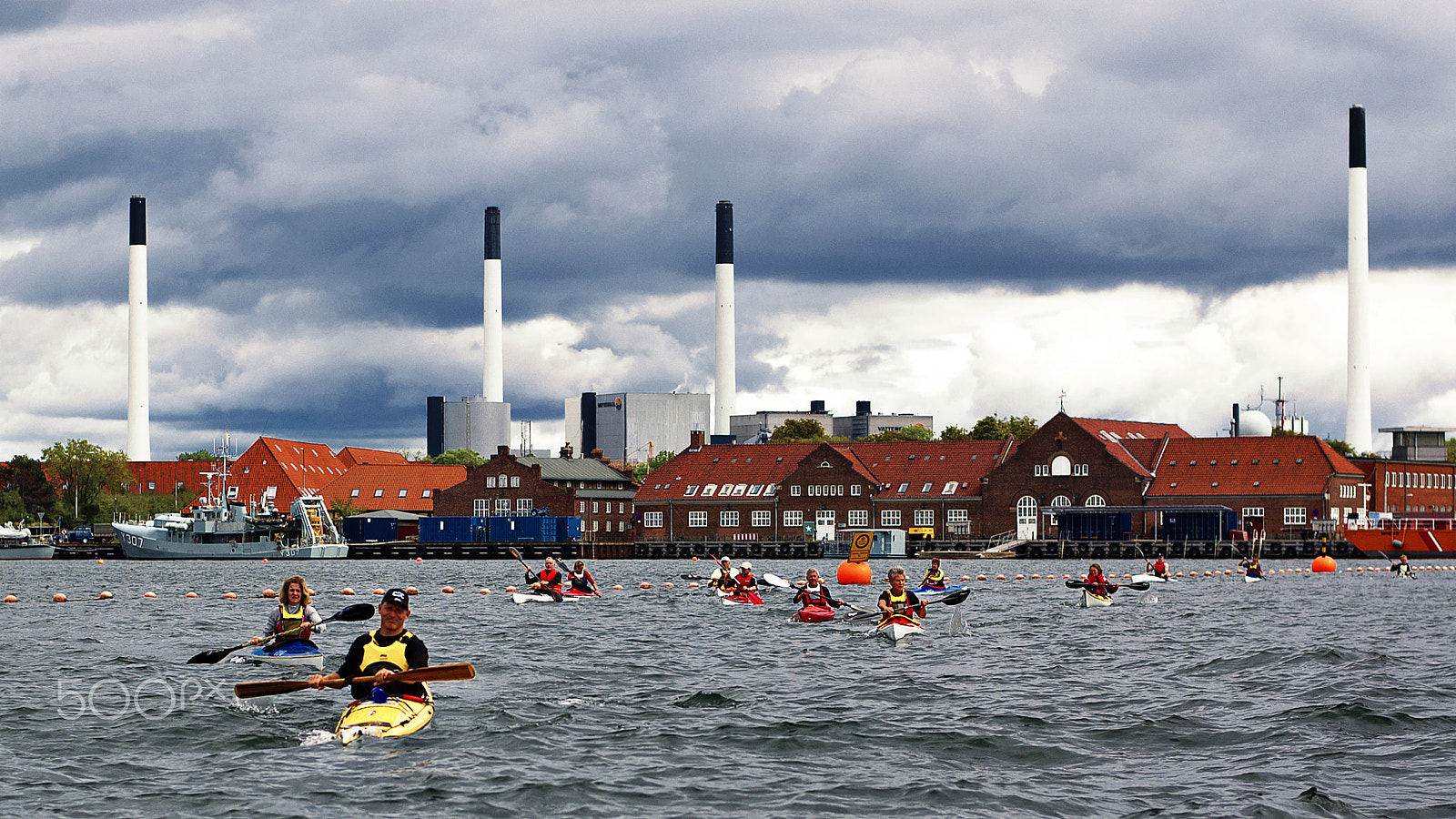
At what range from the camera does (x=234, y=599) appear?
197 ft

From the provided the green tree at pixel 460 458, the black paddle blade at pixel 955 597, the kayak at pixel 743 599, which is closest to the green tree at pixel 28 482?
the green tree at pixel 460 458

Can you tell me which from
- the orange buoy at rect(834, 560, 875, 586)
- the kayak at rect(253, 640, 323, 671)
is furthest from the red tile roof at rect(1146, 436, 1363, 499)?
the kayak at rect(253, 640, 323, 671)

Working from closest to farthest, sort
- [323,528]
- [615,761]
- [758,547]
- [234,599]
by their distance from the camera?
[615,761]
[234,599]
[758,547]
[323,528]

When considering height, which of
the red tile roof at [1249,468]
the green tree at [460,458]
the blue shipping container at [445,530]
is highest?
the green tree at [460,458]

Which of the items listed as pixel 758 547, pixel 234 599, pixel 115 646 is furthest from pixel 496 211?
pixel 115 646

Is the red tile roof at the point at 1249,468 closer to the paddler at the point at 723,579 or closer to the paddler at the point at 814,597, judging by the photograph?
the paddler at the point at 723,579

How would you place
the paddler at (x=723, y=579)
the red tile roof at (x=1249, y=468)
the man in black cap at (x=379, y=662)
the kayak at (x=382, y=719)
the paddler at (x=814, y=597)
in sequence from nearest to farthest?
the kayak at (x=382, y=719), the man in black cap at (x=379, y=662), the paddler at (x=814, y=597), the paddler at (x=723, y=579), the red tile roof at (x=1249, y=468)

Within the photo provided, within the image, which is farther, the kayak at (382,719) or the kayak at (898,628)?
the kayak at (898,628)

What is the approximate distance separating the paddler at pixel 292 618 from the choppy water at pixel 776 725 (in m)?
0.99

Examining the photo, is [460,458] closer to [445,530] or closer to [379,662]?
[445,530]

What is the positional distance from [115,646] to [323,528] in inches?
3805

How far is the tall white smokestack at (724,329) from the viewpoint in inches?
6225

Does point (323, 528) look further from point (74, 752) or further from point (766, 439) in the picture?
point (74, 752)

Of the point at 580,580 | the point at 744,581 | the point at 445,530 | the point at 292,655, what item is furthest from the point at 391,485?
the point at 292,655
